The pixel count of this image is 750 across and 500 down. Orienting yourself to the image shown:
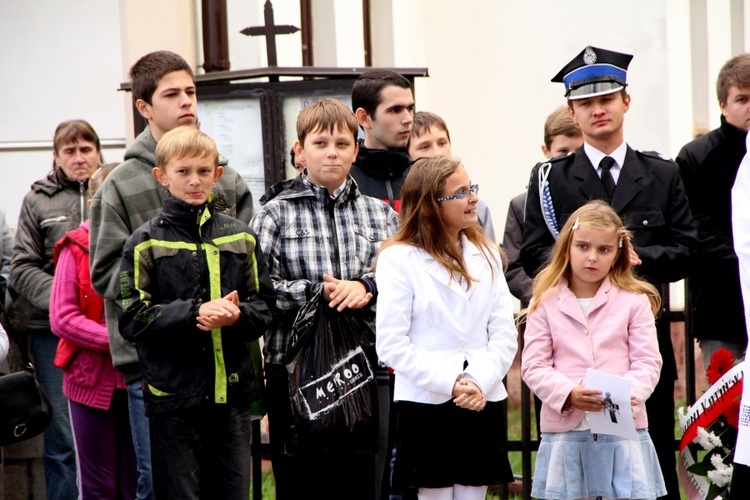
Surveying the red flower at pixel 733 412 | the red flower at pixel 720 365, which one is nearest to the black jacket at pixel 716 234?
the red flower at pixel 720 365

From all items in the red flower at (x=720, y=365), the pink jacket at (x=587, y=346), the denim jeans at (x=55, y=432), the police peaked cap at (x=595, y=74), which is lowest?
the denim jeans at (x=55, y=432)

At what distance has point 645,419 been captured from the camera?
17.6ft

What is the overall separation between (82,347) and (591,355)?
238 cm

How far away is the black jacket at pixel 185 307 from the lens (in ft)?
17.0

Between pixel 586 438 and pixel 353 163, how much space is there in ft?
5.63

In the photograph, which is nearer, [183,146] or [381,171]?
[183,146]

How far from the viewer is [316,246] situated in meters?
5.52

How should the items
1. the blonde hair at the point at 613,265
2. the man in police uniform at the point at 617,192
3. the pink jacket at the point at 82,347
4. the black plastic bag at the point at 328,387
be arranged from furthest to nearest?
the pink jacket at the point at 82,347
the man in police uniform at the point at 617,192
the blonde hair at the point at 613,265
the black plastic bag at the point at 328,387

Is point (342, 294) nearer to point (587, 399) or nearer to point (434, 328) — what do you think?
point (434, 328)

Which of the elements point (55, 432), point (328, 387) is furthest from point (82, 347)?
point (328, 387)

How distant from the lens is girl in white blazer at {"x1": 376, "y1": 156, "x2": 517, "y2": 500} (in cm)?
503

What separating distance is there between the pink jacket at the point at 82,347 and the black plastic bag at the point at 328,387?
3.81 ft

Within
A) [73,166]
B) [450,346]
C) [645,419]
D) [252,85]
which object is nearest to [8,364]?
[73,166]

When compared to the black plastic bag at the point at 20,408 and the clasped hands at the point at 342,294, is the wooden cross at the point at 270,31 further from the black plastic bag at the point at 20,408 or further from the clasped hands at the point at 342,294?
the black plastic bag at the point at 20,408
